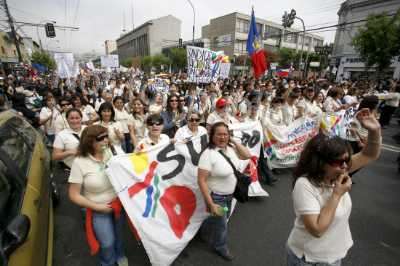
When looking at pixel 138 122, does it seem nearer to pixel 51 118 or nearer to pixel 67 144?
pixel 67 144

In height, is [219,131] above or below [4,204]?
above

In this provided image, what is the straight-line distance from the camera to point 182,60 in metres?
53.2

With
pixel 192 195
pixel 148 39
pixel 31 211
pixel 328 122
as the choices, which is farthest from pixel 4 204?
pixel 148 39

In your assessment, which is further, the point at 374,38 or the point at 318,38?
the point at 318,38

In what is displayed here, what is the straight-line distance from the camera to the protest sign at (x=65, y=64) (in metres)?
9.53

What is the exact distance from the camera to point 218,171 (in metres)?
2.18

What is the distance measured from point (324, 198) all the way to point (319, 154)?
0.28 m

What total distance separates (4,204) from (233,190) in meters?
1.96

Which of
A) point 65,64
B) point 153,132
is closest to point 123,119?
point 153,132

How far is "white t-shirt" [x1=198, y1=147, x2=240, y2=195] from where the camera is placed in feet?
7.13

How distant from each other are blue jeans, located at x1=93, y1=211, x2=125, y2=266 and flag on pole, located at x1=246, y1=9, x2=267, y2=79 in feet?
19.0

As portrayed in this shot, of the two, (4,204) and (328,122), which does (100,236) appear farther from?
(328,122)

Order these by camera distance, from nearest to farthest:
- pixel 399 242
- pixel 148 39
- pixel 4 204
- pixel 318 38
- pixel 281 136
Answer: pixel 4 204
pixel 399 242
pixel 281 136
pixel 318 38
pixel 148 39

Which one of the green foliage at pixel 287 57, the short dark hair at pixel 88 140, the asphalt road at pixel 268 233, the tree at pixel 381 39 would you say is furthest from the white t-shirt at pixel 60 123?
the green foliage at pixel 287 57
